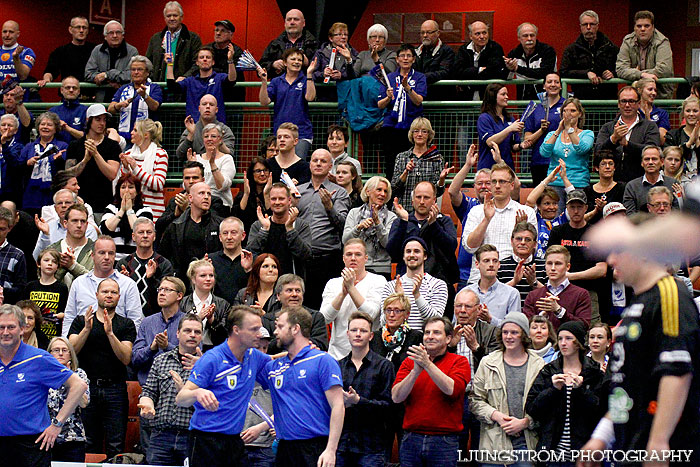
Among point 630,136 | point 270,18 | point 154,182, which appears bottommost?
point 154,182

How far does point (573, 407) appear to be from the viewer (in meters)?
8.98

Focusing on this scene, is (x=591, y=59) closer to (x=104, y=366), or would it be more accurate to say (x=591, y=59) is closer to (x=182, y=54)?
(x=182, y=54)

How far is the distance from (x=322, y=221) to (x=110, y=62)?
20.4ft

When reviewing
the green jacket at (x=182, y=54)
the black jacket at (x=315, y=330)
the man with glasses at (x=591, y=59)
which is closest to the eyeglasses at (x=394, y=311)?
the black jacket at (x=315, y=330)

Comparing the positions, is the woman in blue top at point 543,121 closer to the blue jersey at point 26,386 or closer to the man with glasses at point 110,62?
the man with glasses at point 110,62

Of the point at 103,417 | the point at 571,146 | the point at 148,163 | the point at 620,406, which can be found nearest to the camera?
the point at 620,406

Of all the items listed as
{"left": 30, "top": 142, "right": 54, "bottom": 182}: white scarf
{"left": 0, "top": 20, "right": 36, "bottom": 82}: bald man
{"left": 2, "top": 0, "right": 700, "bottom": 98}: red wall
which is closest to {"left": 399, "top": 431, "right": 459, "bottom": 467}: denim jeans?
{"left": 30, "top": 142, "right": 54, "bottom": 182}: white scarf

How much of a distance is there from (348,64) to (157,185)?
3.36 meters

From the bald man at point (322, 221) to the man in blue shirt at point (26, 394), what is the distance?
3751mm

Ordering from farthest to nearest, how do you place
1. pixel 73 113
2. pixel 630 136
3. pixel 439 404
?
1. pixel 73 113
2. pixel 630 136
3. pixel 439 404

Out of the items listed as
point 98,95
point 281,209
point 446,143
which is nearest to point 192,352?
point 281,209

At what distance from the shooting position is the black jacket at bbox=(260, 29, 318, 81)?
51.3 ft

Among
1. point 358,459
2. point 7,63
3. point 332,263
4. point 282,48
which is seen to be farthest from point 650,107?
point 7,63

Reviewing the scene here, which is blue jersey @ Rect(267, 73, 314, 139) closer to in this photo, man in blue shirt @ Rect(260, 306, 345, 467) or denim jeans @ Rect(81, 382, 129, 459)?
denim jeans @ Rect(81, 382, 129, 459)
